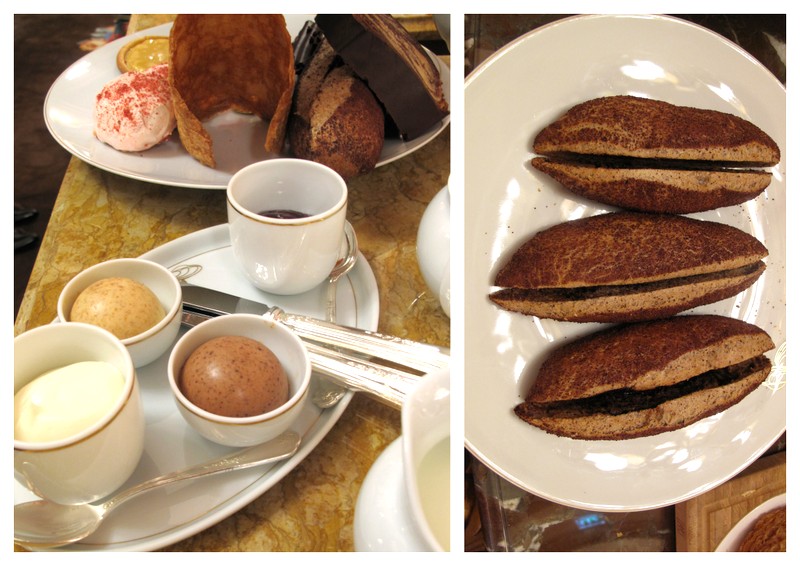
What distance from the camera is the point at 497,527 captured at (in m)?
0.33

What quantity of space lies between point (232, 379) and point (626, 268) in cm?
20

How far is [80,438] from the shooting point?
0.88ft

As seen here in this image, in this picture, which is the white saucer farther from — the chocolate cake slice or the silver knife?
the chocolate cake slice

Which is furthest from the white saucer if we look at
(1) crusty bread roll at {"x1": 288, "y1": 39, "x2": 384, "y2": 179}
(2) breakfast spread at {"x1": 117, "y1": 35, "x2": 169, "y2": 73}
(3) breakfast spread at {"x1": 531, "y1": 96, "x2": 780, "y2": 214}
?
(2) breakfast spread at {"x1": 117, "y1": 35, "x2": 169, "y2": 73}

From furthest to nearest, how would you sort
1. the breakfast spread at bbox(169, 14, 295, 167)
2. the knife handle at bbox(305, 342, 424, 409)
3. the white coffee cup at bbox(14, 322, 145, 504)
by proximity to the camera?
the breakfast spread at bbox(169, 14, 295, 167) → the knife handle at bbox(305, 342, 424, 409) → the white coffee cup at bbox(14, 322, 145, 504)

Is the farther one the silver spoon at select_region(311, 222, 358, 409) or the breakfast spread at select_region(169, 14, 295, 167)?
the breakfast spread at select_region(169, 14, 295, 167)

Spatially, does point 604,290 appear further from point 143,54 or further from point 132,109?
point 143,54

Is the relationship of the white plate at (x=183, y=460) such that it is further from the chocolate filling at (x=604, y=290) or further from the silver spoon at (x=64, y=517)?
the chocolate filling at (x=604, y=290)

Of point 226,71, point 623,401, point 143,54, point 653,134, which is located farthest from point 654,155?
point 143,54

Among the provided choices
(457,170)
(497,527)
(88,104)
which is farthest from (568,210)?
(88,104)

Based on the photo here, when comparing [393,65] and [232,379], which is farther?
[393,65]

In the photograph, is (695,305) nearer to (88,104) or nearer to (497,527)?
(497,527)

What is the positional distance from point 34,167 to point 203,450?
0.31 metres

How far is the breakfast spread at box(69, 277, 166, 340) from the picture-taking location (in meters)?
0.35
